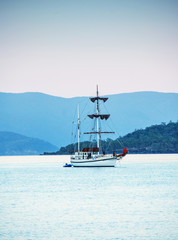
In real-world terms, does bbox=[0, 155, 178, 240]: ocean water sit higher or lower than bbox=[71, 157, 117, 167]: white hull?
lower

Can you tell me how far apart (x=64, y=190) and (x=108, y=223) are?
2739 centimetres

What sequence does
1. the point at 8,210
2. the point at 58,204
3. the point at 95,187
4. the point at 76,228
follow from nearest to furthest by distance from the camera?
the point at 76,228
the point at 8,210
the point at 58,204
the point at 95,187

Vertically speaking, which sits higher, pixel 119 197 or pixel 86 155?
pixel 86 155

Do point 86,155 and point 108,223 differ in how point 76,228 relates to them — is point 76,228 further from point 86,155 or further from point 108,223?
point 86,155

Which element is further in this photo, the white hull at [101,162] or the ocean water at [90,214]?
the white hull at [101,162]

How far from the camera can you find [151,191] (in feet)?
199

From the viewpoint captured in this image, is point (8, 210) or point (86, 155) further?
point (86, 155)

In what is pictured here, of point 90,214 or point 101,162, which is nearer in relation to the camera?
point 90,214

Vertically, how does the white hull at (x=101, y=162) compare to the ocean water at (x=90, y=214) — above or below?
above

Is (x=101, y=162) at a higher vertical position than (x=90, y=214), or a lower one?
higher

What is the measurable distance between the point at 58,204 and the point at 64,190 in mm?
15493

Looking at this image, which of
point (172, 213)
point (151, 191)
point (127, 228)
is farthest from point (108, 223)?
point (151, 191)

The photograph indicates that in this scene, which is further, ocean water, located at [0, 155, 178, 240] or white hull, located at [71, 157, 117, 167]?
white hull, located at [71, 157, 117, 167]

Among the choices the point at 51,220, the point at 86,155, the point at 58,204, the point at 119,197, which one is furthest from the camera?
the point at 86,155
